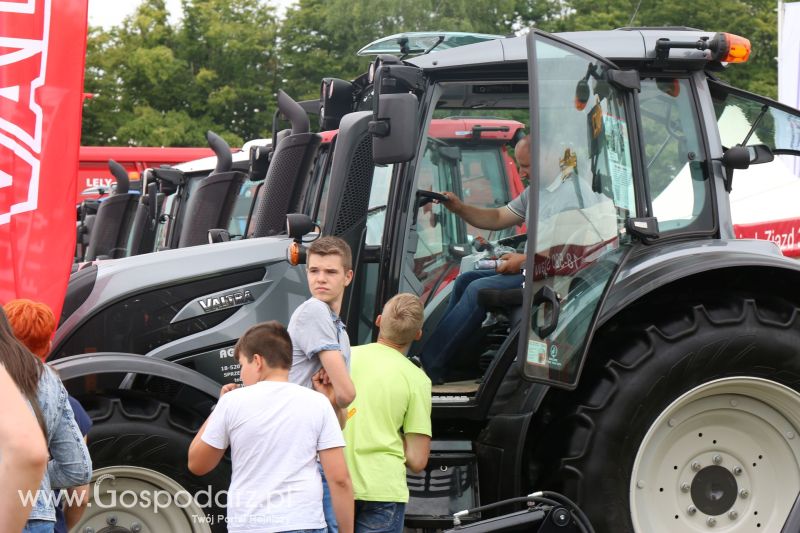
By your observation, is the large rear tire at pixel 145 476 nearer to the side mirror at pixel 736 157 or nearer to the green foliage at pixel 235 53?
the side mirror at pixel 736 157

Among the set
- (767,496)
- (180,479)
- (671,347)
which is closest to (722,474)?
(767,496)

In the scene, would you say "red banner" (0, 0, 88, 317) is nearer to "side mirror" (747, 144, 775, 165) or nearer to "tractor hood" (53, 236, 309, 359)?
"tractor hood" (53, 236, 309, 359)

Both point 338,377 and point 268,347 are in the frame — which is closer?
point 268,347

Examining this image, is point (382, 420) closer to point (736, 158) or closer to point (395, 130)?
point (395, 130)

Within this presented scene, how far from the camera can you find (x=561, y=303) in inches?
190

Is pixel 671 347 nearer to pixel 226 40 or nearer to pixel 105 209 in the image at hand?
pixel 105 209

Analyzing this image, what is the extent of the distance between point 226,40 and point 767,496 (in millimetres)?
30273

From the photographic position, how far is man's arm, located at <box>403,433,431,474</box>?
480cm

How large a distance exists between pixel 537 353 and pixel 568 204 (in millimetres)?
661

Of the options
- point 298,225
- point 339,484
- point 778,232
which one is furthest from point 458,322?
point 778,232

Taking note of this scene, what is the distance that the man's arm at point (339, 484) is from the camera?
385 cm

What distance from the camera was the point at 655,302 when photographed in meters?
5.20

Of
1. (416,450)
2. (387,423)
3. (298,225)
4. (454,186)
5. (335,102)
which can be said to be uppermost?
(335,102)

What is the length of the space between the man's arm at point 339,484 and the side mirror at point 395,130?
5.01 ft
